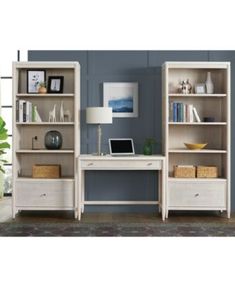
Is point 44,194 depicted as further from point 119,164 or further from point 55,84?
point 55,84

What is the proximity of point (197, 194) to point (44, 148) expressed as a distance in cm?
226

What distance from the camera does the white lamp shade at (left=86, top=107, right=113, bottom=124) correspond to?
7.05m

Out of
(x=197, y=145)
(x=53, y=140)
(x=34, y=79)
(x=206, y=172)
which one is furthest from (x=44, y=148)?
(x=206, y=172)

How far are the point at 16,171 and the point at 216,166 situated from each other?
2.83m

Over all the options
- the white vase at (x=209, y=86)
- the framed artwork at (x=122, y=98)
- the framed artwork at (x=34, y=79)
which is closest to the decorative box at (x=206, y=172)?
the white vase at (x=209, y=86)

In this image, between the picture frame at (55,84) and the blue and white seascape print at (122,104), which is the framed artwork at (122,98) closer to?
the blue and white seascape print at (122,104)

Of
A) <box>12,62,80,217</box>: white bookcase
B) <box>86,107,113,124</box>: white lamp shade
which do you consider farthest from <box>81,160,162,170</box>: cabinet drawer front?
<box>86,107,113,124</box>: white lamp shade

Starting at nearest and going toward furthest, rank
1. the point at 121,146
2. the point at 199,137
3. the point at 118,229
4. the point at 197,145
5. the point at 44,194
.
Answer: the point at 118,229, the point at 44,194, the point at 197,145, the point at 121,146, the point at 199,137

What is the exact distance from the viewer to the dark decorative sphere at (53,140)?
23.7ft

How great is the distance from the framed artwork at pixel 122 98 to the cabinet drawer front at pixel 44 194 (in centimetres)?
130

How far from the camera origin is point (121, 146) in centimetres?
725

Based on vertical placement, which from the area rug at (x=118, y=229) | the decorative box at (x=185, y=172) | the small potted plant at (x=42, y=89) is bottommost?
the area rug at (x=118, y=229)

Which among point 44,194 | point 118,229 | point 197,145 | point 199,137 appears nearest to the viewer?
point 118,229

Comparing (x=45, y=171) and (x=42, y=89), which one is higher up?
(x=42, y=89)
